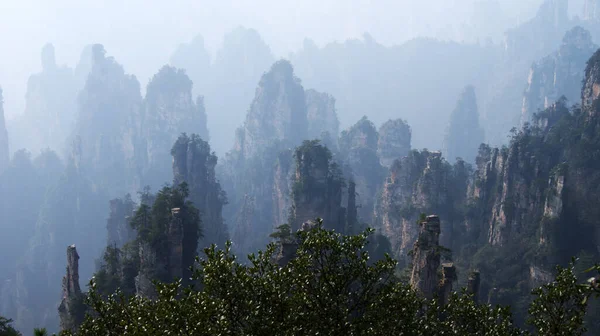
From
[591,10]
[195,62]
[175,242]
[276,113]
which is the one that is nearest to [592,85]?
[175,242]

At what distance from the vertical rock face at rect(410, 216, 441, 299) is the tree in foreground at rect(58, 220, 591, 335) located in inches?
586

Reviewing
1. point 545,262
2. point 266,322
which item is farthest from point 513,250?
point 266,322

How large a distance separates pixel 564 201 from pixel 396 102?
14731cm

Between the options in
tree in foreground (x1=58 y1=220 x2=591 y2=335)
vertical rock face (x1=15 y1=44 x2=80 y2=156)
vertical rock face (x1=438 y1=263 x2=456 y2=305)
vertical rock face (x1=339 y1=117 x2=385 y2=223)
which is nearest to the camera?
tree in foreground (x1=58 y1=220 x2=591 y2=335)

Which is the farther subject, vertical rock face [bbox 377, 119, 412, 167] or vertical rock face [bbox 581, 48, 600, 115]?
vertical rock face [bbox 377, 119, 412, 167]

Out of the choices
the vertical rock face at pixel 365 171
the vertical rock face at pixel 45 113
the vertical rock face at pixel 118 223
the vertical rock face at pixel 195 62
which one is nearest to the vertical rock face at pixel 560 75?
the vertical rock face at pixel 365 171

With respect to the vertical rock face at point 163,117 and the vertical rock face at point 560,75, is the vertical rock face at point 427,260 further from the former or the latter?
the vertical rock face at point 560,75

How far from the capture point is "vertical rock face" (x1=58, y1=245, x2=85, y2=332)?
37906mm

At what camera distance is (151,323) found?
14.5 m

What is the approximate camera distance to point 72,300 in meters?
38.5

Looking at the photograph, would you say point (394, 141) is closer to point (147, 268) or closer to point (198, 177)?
point (198, 177)

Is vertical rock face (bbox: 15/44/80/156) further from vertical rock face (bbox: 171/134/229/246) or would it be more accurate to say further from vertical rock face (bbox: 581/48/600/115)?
vertical rock face (bbox: 581/48/600/115)

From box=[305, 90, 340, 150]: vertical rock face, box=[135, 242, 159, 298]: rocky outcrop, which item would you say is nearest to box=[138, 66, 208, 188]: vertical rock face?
box=[305, 90, 340, 150]: vertical rock face

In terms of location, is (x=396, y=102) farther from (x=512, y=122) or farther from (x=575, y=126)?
(x=575, y=126)
